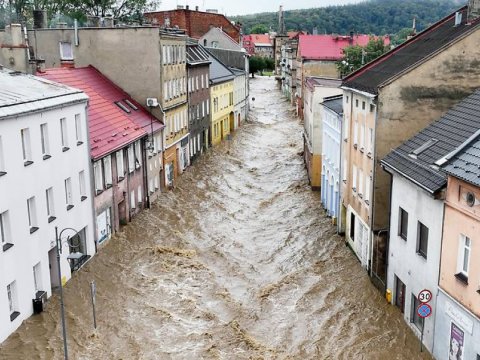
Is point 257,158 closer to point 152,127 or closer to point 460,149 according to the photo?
point 152,127

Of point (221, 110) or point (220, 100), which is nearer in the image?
point (220, 100)

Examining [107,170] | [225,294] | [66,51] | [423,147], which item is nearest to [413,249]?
[423,147]

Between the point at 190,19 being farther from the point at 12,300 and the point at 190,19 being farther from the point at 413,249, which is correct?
the point at 413,249

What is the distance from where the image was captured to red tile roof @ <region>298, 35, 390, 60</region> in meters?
72.8

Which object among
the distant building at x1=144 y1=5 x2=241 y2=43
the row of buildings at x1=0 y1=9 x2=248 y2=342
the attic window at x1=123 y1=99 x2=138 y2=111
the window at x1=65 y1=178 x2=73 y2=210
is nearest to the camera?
the row of buildings at x1=0 y1=9 x2=248 y2=342

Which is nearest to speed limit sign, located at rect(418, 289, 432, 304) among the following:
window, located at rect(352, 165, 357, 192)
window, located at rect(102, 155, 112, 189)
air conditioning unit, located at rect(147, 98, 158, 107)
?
window, located at rect(352, 165, 357, 192)

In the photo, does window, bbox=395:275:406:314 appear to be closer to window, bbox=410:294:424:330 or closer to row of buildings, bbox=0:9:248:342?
window, bbox=410:294:424:330

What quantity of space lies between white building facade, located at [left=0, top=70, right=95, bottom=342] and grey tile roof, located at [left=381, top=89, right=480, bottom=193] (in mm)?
10465

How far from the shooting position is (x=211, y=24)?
8819cm

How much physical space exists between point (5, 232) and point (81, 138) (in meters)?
7.55

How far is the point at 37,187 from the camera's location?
21.3m

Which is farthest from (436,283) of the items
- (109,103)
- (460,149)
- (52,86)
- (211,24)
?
(211,24)

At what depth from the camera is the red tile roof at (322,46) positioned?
72.8m

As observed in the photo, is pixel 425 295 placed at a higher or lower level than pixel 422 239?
lower
